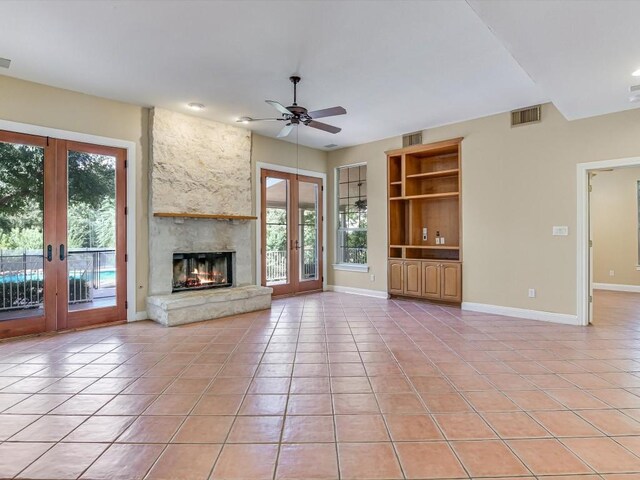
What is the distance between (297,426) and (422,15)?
3401 millimetres

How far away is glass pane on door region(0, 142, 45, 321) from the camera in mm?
4234

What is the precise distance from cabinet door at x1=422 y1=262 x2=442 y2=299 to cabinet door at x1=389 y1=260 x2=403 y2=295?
51cm

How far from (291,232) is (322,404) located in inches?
196

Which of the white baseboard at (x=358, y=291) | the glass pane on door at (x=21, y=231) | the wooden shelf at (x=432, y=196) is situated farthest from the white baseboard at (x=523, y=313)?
the glass pane on door at (x=21, y=231)

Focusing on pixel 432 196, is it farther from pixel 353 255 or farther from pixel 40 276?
pixel 40 276

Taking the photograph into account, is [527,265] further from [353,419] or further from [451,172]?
[353,419]

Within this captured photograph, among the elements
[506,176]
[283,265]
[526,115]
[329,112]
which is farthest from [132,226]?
[526,115]

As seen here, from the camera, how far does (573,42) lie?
300 cm

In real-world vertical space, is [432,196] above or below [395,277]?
above

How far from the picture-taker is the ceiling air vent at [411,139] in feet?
21.6

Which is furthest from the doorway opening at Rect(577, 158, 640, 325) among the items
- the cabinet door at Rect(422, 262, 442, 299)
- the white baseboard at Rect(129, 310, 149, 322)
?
the white baseboard at Rect(129, 310, 149, 322)

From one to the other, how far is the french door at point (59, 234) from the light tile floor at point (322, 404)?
473mm

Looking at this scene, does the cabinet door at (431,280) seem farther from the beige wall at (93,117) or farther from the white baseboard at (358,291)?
the beige wall at (93,117)

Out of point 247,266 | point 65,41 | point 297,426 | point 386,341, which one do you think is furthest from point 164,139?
point 297,426
